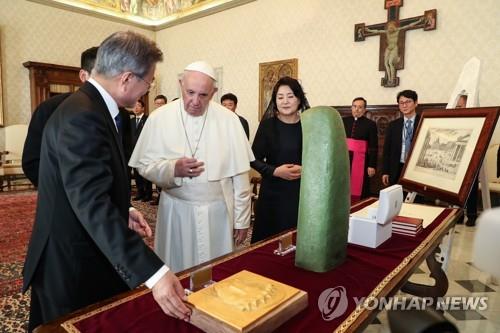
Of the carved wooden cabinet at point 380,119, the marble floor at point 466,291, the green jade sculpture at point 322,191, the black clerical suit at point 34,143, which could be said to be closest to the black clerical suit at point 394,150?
the marble floor at point 466,291

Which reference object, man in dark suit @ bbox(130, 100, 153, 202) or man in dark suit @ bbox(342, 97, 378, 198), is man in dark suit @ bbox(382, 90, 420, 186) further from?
man in dark suit @ bbox(130, 100, 153, 202)

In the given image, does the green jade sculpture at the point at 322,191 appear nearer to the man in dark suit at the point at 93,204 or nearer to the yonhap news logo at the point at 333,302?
the yonhap news logo at the point at 333,302

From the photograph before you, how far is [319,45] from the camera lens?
834 centimetres

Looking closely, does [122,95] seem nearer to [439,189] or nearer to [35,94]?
[439,189]

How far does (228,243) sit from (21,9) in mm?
10176

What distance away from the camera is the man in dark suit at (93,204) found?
1124 millimetres

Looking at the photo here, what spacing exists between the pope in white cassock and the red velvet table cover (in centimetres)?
75

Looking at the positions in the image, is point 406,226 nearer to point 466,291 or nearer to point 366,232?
point 366,232

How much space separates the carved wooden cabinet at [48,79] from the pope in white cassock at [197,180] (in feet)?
29.1

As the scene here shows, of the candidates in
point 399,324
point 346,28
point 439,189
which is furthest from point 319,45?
point 399,324

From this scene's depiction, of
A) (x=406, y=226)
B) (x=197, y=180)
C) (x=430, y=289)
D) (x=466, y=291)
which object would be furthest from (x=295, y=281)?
(x=466, y=291)

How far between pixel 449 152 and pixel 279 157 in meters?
1.24

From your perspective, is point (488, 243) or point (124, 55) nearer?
point (488, 243)

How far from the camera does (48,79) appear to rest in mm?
Answer: 9867
